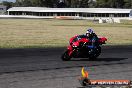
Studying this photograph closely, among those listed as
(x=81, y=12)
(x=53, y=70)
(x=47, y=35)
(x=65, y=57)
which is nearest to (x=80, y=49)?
(x=65, y=57)

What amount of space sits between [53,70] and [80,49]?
3.88 metres

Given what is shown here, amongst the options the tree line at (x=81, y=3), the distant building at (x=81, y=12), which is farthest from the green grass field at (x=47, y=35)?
the tree line at (x=81, y=3)

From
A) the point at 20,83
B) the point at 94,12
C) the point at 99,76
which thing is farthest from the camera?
the point at 94,12

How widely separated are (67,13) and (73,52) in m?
109

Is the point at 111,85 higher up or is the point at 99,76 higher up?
the point at 111,85

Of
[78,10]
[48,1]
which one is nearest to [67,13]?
[78,10]

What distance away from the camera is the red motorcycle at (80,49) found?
18991 mm

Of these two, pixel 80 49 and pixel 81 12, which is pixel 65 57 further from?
pixel 81 12

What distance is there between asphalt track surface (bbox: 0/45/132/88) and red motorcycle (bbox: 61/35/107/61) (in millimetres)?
294

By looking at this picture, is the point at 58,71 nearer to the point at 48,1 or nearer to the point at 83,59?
the point at 83,59

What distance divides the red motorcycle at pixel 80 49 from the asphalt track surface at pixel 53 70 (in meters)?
0.29

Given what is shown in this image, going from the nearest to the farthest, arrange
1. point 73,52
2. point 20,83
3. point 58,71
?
point 20,83
point 58,71
point 73,52

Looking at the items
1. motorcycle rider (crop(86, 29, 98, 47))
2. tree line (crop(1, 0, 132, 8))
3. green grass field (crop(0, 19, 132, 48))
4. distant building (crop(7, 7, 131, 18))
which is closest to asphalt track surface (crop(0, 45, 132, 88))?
motorcycle rider (crop(86, 29, 98, 47))

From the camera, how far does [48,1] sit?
178 m
